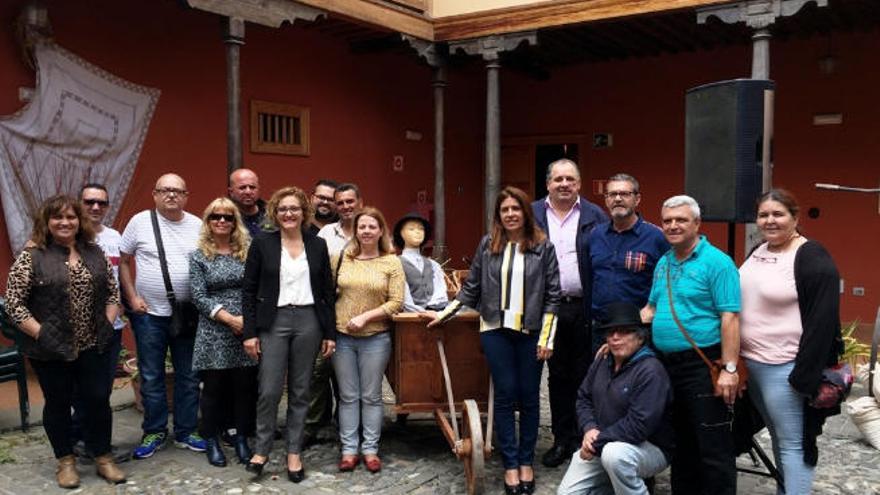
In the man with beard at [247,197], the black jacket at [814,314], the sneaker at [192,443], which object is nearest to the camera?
the black jacket at [814,314]

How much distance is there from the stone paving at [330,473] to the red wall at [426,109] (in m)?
2.65

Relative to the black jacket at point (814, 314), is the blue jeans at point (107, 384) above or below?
below

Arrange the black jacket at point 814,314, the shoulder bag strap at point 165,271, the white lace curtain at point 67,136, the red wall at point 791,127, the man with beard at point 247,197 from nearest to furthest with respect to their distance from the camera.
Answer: the black jacket at point 814,314, the shoulder bag strap at point 165,271, the man with beard at point 247,197, the white lace curtain at point 67,136, the red wall at point 791,127

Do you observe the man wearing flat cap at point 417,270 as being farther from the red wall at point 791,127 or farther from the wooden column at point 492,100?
the red wall at point 791,127

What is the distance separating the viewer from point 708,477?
3.50 metres

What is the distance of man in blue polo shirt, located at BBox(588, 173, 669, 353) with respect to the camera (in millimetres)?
4062

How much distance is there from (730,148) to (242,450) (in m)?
3.42

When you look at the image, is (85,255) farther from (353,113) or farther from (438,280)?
(353,113)

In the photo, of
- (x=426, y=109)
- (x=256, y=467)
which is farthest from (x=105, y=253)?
(x=426, y=109)

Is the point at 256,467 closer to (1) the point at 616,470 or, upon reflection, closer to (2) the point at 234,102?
(1) the point at 616,470

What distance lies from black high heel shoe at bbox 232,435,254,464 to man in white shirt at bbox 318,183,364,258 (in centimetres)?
128

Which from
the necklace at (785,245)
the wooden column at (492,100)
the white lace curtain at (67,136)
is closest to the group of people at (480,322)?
the necklace at (785,245)

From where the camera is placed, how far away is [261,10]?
713 centimetres

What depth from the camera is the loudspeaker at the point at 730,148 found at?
408 cm
